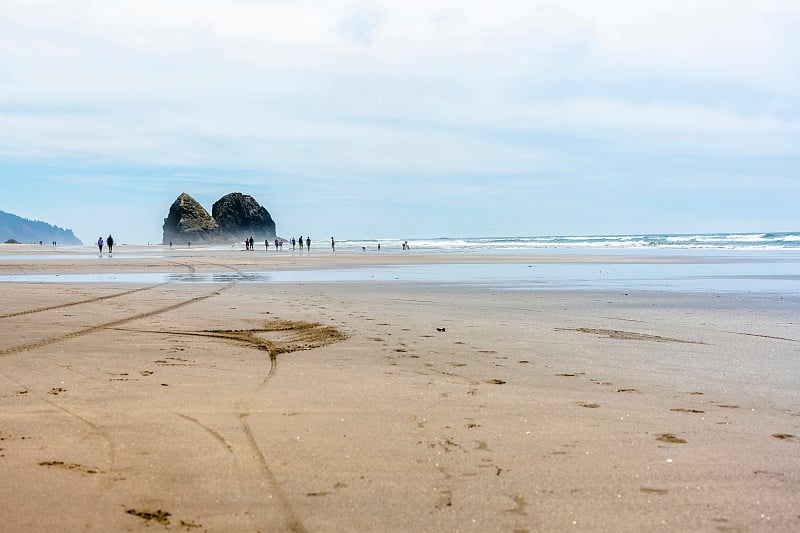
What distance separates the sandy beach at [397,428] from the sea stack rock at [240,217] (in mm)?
143207

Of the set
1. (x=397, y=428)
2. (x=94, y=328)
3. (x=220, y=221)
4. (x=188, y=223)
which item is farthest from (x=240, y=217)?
(x=397, y=428)

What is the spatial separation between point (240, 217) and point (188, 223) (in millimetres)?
12441

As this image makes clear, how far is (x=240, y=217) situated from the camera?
152125 mm

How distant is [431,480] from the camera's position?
13.3 ft

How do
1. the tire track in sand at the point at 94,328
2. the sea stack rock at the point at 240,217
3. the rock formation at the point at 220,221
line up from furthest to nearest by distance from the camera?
the sea stack rock at the point at 240,217, the rock formation at the point at 220,221, the tire track in sand at the point at 94,328

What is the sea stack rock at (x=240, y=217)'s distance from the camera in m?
151

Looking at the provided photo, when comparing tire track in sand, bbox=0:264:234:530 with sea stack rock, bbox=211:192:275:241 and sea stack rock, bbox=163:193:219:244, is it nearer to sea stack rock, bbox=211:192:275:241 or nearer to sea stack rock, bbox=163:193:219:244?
sea stack rock, bbox=163:193:219:244

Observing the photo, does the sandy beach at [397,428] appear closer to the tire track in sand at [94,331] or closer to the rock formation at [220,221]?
the tire track in sand at [94,331]

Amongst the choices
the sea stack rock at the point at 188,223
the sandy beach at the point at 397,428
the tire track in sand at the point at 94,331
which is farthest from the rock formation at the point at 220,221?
the sandy beach at the point at 397,428

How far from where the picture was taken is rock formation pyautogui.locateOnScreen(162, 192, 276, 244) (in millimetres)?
143000

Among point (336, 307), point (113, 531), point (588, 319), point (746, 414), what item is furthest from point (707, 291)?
point (113, 531)

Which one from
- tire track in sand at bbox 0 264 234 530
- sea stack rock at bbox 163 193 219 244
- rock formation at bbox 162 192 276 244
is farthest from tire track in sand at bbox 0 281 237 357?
rock formation at bbox 162 192 276 244

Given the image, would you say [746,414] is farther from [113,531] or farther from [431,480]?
[113,531]

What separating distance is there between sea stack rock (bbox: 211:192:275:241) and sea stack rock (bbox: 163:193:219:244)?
135 inches
